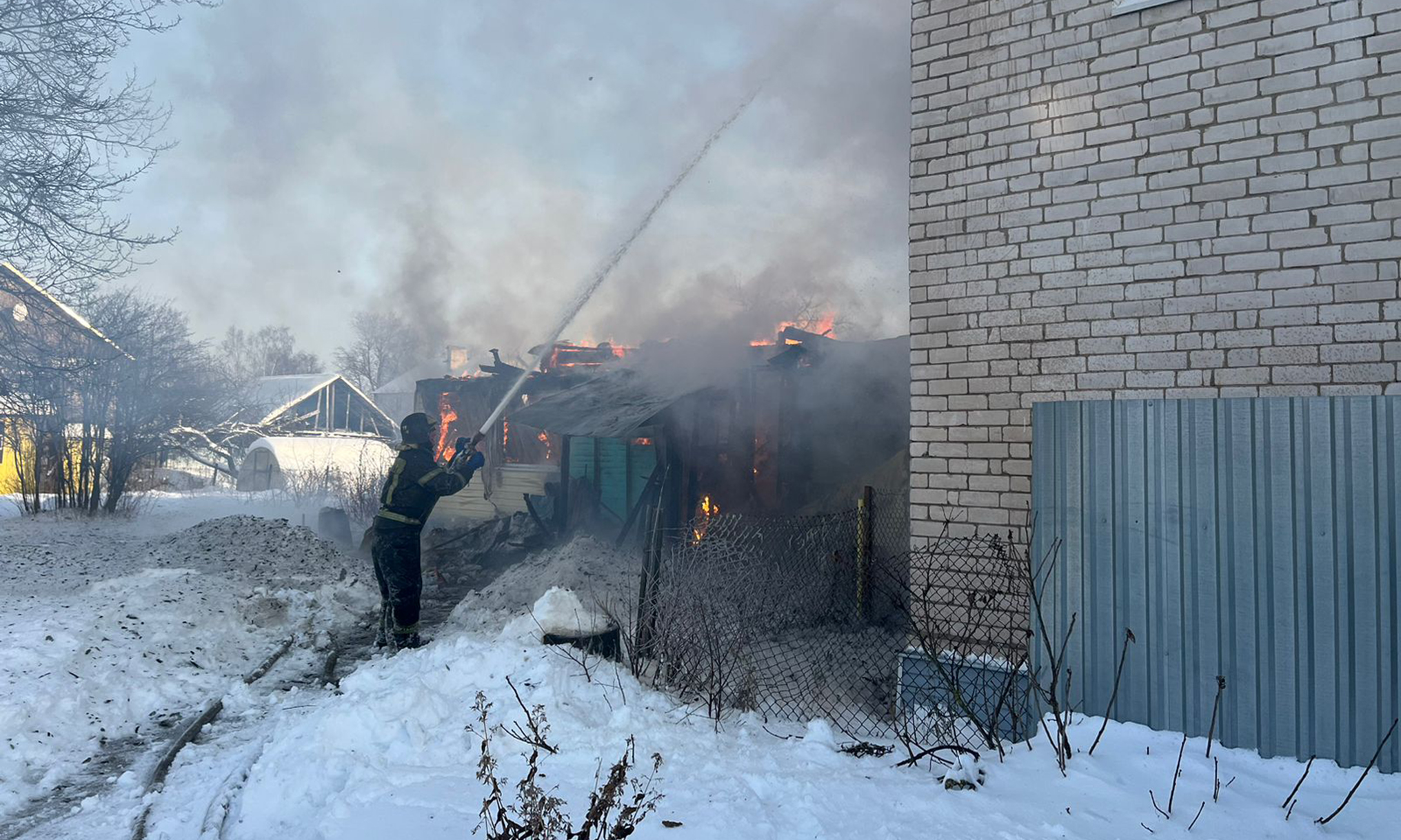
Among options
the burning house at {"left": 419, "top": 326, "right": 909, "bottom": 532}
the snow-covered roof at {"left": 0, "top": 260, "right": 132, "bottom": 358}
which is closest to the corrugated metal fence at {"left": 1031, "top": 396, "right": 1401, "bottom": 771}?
the burning house at {"left": 419, "top": 326, "right": 909, "bottom": 532}

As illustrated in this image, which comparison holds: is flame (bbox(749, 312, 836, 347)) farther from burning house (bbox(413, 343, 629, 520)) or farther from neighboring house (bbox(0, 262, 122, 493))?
neighboring house (bbox(0, 262, 122, 493))

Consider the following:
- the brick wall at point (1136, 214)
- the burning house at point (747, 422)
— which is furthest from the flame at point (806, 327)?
the brick wall at point (1136, 214)

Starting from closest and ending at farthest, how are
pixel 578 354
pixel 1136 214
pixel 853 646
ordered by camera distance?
pixel 1136 214 → pixel 853 646 → pixel 578 354

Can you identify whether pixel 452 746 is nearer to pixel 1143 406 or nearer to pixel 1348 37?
pixel 1143 406

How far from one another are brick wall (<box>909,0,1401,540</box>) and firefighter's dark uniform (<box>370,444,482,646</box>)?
4.38 m

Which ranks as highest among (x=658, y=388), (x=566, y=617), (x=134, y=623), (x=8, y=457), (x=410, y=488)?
(x=658, y=388)

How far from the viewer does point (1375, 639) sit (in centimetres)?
334

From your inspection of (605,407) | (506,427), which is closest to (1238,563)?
(605,407)

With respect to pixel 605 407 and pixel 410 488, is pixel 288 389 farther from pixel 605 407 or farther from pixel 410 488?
pixel 410 488

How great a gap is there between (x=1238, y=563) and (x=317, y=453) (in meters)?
28.7

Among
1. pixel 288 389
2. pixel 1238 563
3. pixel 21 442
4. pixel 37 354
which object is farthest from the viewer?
pixel 288 389

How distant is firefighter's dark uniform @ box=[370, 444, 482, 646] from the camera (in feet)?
22.7

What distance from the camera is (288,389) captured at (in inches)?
1539

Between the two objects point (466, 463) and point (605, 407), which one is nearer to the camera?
point (466, 463)
